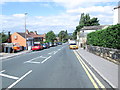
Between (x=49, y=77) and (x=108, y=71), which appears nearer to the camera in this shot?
(x=49, y=77)

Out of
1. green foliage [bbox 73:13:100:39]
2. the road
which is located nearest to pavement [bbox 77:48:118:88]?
the road

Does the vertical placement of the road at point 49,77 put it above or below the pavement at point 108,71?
below

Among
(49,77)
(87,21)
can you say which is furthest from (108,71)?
(87,21)

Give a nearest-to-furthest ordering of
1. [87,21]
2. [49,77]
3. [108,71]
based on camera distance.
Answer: [49,77] → [108,71] → [87,21]

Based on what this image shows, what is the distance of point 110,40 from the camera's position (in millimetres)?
14039

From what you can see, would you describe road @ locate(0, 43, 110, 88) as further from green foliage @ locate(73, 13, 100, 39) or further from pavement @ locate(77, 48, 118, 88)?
green foliage @ locate(73, 13, 100, 39)

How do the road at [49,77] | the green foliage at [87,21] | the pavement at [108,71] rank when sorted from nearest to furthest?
the road at [49,77], the pavement at [108,71], the green foliage at [87,21]

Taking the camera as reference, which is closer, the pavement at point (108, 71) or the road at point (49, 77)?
the road at point (49, 77)

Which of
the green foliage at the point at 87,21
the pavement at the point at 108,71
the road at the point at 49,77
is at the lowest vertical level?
the road at the point at 49,77

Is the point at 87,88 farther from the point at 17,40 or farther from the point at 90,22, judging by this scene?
the point at 90,22

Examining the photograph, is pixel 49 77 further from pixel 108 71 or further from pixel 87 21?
pixel 87 21

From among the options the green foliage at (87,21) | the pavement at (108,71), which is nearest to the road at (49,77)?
the pavement at (108,71)

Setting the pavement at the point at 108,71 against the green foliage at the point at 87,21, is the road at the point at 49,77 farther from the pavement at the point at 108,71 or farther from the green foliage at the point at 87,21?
the green foliage at the point at 87,21

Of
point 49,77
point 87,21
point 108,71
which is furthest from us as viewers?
point 87,21
